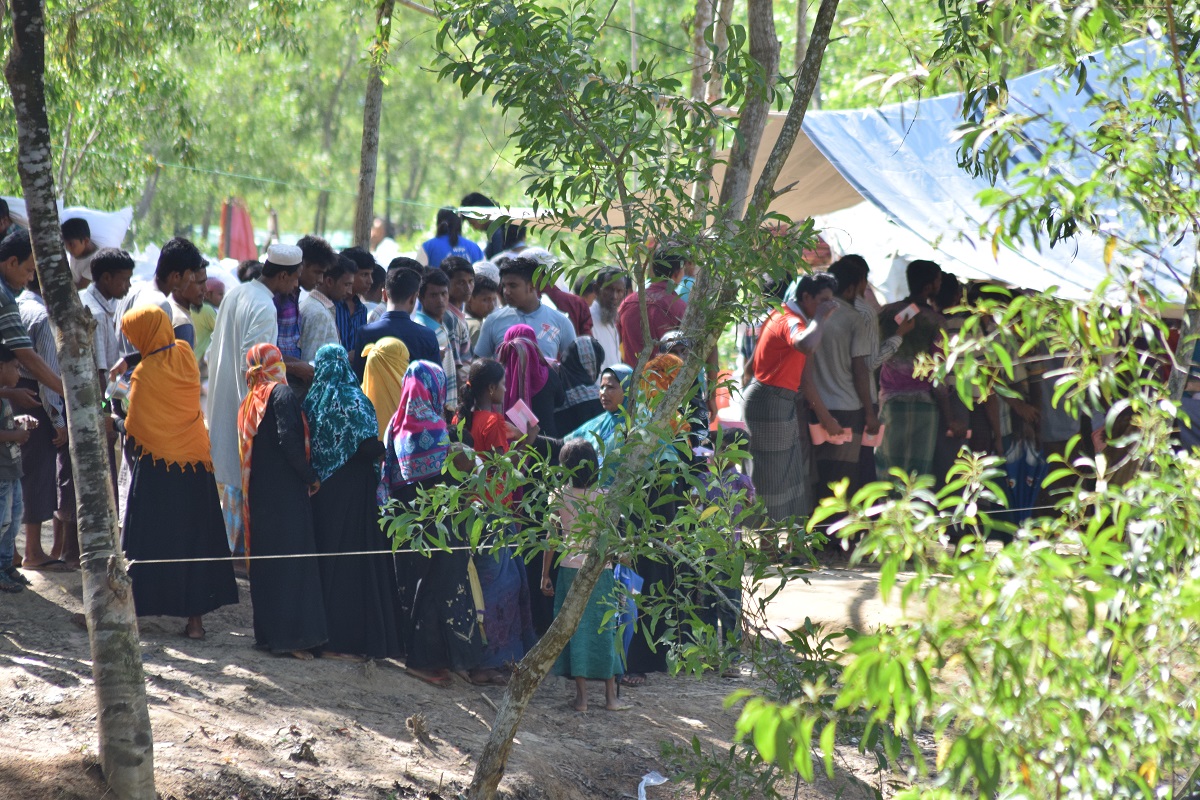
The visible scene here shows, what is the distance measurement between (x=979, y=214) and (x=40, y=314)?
19.0 feet

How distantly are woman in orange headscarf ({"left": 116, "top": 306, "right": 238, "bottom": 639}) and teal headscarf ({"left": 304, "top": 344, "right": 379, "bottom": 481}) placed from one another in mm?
597

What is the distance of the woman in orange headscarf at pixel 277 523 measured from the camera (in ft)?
18.6

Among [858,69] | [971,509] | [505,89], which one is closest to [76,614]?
[505,89]

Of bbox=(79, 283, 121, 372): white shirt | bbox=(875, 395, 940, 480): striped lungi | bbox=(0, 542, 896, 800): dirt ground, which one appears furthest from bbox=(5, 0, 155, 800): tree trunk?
bbox=(875, 395, 940, 480): striped lungi

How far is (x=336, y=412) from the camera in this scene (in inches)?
223

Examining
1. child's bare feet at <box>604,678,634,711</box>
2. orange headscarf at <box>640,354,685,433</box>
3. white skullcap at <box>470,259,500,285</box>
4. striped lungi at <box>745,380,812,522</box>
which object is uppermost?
white skullcap at <box>470,259,500,285</box>

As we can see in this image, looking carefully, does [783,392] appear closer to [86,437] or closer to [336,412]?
[336,412]

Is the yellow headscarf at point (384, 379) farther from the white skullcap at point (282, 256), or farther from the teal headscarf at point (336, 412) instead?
the white skullcap at point (282, 256)

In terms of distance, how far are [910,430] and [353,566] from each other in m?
4.18

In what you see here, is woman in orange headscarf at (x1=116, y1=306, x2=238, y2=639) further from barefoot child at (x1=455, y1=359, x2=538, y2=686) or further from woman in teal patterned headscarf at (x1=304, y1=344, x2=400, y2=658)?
barefoot child at (x1=455, y1=359, x2=538, y2=686)

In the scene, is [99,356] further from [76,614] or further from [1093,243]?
[1093,243]

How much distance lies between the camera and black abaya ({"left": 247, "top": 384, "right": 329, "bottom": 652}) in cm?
566

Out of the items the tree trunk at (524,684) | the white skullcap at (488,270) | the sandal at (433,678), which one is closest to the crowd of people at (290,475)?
the sandal at (433,678)

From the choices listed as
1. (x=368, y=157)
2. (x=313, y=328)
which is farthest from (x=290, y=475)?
(x=368, y=157)
